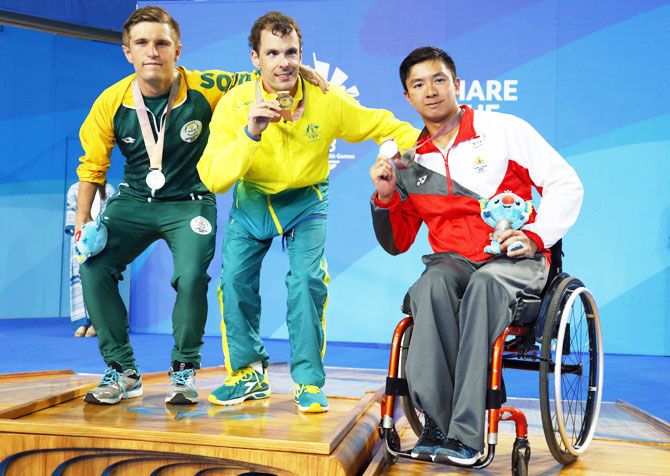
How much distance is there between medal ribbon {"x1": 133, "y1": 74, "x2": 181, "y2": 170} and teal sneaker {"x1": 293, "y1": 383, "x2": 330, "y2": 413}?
988mm

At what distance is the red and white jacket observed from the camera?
7.70 feet

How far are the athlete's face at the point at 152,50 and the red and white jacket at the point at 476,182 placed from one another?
1.01 m

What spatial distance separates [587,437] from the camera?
2.38m

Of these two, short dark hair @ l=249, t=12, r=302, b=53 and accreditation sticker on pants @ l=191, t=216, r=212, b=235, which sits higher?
short dark hair @ l=249, t=12, r=302, b=53

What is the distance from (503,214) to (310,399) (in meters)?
0.94

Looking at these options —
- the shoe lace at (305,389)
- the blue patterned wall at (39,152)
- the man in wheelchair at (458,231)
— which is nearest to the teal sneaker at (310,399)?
the shoe lace at (305,389)

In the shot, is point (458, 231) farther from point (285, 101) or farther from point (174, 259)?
point (174, 259)

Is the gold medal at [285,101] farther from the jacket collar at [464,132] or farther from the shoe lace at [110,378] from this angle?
the shoe lace at [110,378]

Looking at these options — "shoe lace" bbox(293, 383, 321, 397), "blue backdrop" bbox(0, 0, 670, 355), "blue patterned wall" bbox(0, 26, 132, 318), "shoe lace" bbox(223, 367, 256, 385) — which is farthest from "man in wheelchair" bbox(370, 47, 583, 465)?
"blue patterned wall" bbox(0, 26, 132, 318)

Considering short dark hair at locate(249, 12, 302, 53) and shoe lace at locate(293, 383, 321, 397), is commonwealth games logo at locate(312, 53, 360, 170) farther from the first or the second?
shoe lace at locate(293, 383, 321, 397)

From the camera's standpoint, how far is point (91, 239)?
2.82 m

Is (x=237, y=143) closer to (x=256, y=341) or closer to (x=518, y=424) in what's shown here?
(x=256, y=341)

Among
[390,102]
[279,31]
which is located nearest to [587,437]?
[279,31]

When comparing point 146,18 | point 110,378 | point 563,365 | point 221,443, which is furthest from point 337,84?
point 221,443
